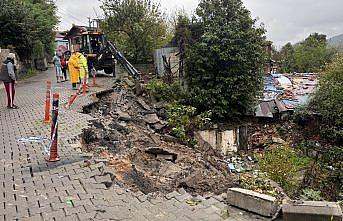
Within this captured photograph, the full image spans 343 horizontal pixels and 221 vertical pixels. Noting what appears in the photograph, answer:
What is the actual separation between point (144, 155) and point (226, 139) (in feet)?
23.6

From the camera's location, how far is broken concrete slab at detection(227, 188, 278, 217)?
390 centimetres

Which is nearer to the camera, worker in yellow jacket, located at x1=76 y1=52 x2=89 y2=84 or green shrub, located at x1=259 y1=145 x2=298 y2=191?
green shrub, located at x1=259 y1=145 x2=298 y2=191

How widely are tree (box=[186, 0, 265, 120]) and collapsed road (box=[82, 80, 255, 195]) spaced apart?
2.38 meters

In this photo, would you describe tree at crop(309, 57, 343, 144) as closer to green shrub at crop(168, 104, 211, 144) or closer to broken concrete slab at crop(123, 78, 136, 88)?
green shrub at crop(168, 104, 211, 144)

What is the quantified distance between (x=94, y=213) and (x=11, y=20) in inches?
813

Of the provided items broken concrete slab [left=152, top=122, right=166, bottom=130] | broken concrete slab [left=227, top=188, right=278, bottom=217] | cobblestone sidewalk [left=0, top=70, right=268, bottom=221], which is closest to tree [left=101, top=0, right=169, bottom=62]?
broken concrete slab [left=152, top=122, right=166, bottom=130]

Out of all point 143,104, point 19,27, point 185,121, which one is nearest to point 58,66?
point 19,27

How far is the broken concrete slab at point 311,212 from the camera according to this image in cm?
363

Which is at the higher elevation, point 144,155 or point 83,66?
point 83,66

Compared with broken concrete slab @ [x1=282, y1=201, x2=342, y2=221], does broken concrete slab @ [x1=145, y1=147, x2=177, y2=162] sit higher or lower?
lower

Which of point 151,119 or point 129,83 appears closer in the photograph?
point 151,119

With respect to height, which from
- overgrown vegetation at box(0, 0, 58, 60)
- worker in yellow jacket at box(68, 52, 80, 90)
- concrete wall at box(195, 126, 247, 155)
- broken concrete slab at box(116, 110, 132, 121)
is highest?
overgrown vegetation at box(0, 0, 58, 60)

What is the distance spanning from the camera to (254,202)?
13.1 feet

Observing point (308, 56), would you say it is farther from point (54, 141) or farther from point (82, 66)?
point (54, 141)
